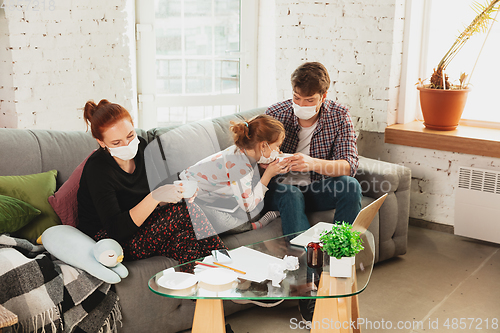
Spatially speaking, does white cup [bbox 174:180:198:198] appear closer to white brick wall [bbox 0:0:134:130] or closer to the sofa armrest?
the sofa armrest

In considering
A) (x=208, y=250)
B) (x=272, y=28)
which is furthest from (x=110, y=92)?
(x=208, y=250)

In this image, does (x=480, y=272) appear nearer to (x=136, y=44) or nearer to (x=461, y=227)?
(x=461, y=227)

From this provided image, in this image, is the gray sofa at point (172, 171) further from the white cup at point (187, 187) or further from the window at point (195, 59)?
the window at point (195, 59)

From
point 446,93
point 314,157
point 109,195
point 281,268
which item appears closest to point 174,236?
point 109,195

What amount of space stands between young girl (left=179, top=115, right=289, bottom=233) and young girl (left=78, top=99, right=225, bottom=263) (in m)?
0.22

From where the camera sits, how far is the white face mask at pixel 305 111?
7.61ft

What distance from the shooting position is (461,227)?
2850 mm

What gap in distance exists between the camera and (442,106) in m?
2.87

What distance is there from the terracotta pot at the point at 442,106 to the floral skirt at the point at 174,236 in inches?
70.2

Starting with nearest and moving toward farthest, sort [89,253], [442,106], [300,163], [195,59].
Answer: [89,253]
[300,163]
[442,106]
[195,59]

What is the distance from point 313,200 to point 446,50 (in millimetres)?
1546

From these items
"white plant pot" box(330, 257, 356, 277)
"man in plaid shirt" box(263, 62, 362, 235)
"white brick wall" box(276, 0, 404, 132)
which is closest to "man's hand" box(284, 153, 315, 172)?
"man in plaid shirt" box(263, 62, 362, 235)

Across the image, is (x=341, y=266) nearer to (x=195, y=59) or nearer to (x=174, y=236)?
(x=174, y=236)

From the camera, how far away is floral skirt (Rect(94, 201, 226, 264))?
1804mm
